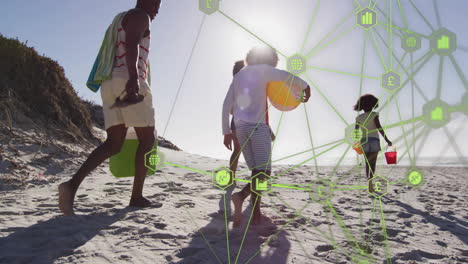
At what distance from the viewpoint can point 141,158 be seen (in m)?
2.72

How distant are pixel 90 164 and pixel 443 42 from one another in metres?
2.33

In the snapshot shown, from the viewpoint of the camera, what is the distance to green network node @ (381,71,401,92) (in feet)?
4.93

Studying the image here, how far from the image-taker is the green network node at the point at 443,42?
3.26 ft

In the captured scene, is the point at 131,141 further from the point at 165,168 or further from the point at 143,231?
the point at 165,168

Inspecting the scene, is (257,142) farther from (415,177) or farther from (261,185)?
(415,177)

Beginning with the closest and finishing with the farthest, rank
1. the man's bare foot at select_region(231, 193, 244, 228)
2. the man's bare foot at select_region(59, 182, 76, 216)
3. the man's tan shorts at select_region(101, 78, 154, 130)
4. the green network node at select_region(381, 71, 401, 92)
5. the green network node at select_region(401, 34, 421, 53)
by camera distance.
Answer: the green network node at select_region(401, 34, 421, 53), the green network node at select_region(381, 71, 401, 92), the man's bare foot at select_region(231, 193, 244, 228), the man's bare foot at select_region(59, 182, 76, 216), the man's tan shorts at select_region(101, 78, 154, 130)

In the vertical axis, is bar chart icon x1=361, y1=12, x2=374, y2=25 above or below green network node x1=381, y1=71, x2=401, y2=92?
above

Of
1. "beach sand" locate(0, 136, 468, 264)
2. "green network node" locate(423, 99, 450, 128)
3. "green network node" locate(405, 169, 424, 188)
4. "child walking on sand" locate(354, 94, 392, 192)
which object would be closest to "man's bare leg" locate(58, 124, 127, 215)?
"beach sand" locate(0, 136, 468, 264)

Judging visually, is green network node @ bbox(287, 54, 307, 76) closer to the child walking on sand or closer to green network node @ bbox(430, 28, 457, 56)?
green network node @ bbox(430, 28, 457, 56)

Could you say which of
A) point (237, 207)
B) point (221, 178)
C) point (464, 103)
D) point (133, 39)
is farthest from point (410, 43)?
point (133, 39)

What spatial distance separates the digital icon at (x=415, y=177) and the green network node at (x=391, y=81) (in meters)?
0.40

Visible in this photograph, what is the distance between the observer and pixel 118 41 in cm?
259

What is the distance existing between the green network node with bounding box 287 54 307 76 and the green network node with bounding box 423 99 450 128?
908 millimetres

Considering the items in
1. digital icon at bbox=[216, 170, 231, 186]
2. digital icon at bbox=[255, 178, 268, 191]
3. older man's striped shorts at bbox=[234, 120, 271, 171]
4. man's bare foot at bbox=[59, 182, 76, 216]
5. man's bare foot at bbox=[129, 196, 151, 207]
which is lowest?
man's bare foot at bbox=[129, 196, 151, 207]
